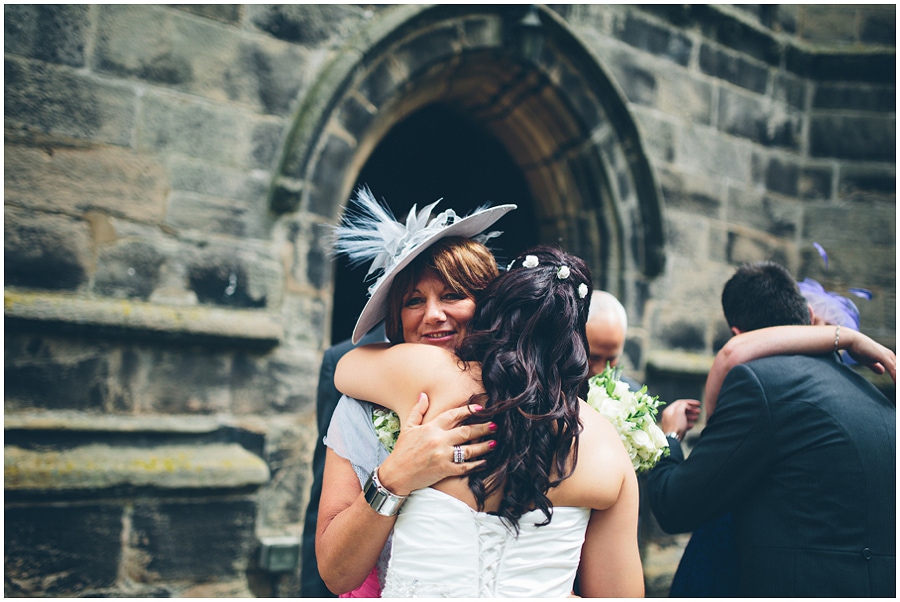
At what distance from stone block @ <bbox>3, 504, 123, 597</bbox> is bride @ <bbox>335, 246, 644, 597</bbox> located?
201 cm

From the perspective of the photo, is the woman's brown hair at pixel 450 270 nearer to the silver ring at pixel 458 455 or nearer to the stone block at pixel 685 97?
the silver ring at pixel 458 455

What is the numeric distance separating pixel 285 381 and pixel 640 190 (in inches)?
105

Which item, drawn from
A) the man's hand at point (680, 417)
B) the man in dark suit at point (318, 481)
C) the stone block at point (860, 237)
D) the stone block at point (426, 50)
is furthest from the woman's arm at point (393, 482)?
the stone block at point (860, 237)

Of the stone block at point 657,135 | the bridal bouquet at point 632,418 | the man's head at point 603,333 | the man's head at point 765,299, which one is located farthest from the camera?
the stone block at point 657,135

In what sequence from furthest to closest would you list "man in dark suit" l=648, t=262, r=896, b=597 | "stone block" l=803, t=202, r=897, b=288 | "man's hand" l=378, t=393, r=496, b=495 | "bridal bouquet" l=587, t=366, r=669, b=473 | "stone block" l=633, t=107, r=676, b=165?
"stone block" l=803, t=202, r=897, b=288
"stone block" l=633, t=107, r=676, b=165
"man in dark suit" l=648, t=262, r=896, b=597
"bridal bouquet" l=587, t=366, r=669, b=473
"man's hand" l=378, t=393, r=496, b=495

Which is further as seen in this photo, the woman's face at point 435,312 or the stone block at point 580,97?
the stone block at point 580,97

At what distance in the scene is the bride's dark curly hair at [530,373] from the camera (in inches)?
56.6

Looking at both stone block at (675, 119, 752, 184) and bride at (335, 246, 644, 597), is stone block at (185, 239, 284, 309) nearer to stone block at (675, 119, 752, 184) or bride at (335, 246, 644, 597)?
bride at (335, 246, 644, 597)

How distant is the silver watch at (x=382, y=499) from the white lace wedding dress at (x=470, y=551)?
0.11 feet

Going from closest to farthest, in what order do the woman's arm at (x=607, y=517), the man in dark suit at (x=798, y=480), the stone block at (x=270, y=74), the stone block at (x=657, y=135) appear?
the woman's arm at (x=607, y=517)
the man in dark suit at (x=798, y=480)
the stone block at (x=270, y=74)
the stone block at (x=657, y=135)

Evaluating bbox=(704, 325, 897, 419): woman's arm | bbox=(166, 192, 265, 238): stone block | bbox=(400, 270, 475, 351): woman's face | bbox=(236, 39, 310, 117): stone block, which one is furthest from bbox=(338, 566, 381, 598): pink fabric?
bbox=(236, 39, 310, 117): stone block

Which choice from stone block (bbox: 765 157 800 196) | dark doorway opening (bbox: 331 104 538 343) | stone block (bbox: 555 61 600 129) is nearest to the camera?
stone block (bbox: 555 61 600 129)

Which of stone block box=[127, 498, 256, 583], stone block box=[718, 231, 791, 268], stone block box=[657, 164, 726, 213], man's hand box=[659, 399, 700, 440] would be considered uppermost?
stone block box=[657, 164, 726, 213]

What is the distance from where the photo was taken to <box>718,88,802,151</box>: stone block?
5.12 meters
